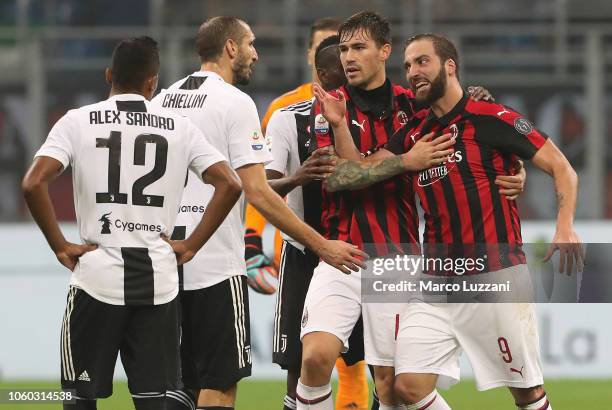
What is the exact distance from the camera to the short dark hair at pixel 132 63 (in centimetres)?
478

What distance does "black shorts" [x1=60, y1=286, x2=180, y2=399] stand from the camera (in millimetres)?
4707

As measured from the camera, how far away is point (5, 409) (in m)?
8.47

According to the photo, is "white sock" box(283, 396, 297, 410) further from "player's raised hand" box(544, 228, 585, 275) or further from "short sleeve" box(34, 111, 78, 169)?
"short sleeve" box(34, 111, 78, 169)

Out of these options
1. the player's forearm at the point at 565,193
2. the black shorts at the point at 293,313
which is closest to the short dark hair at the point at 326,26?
the black shorts at the point at 293,313

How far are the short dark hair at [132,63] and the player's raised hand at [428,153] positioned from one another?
4.25ft

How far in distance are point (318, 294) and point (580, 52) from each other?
8.98 meters

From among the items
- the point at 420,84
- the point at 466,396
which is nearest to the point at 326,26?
the point at 420,84

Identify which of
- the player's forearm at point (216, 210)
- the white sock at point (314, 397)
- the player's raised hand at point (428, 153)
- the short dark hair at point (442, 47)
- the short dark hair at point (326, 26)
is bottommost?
the white sock at point (314, 397)

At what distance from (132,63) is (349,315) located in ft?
5.49

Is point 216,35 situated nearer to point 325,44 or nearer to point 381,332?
point 325,44

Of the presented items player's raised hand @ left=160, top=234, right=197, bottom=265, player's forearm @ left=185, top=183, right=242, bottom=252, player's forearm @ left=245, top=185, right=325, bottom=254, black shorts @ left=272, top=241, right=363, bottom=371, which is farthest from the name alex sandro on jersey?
black shorts @ left=272, top=241, right=363, bottom=371

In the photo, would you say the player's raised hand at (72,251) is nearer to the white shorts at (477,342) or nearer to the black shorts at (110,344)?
the black shorts at (110,344)

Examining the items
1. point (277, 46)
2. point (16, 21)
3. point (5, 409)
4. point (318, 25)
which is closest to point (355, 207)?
point (318, 25)

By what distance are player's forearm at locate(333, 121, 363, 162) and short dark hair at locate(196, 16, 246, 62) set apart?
68 cm
